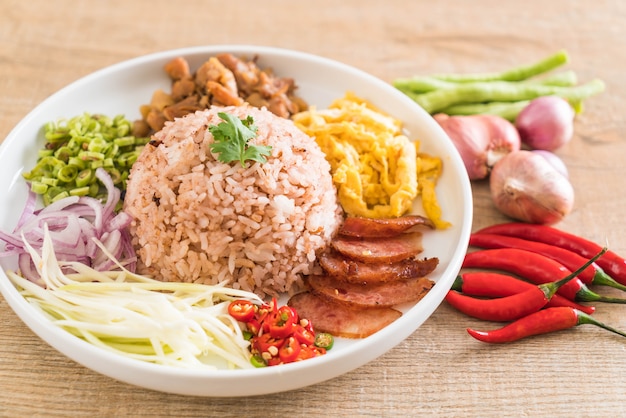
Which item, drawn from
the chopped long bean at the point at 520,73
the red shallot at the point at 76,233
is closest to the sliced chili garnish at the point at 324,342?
the red shallot at the point at 76,233

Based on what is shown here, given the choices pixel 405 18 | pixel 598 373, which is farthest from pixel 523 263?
pixel 405 18

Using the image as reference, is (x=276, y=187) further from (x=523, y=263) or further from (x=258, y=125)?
(x=523, y=263)

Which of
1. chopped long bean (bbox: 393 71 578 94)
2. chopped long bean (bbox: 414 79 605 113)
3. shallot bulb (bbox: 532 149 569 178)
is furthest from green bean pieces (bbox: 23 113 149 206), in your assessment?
shallot bulb (bbox: 532 149 569 178)

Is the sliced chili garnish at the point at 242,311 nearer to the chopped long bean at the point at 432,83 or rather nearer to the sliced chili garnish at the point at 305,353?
the sliced chili garnish at the point at 305,353

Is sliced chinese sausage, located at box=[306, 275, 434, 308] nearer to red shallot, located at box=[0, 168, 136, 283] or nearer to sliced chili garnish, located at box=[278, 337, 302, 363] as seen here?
sliced chili garnish, located at box=[278, 337, 302, 363]

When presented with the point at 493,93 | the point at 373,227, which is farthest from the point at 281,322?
the point at 493,93

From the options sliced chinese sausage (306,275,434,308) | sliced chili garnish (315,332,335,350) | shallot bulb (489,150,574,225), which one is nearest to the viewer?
sliced chili garnish (315,332,335,350)

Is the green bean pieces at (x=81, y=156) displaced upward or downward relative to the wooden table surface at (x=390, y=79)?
upward

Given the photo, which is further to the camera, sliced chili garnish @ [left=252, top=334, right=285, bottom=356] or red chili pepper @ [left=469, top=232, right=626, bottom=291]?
red chili pepper @ [left=469, top=232, right=626, bottom=291]
